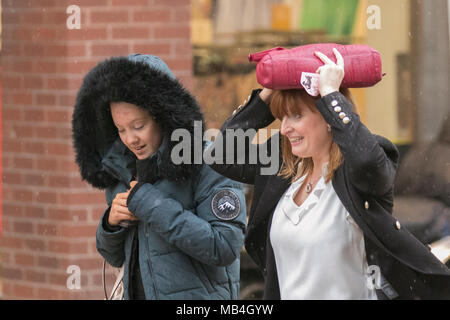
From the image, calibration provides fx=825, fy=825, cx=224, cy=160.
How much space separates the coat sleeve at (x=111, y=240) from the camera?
3217 millimetres

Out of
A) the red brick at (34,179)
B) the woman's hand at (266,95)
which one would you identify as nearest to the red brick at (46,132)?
the red brick at (34,179)

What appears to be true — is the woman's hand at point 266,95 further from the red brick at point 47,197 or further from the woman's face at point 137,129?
the red brick at point 47,197

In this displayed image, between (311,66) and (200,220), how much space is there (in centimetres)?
76

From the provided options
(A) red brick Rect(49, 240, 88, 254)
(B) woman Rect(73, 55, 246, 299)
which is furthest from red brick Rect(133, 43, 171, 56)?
(B) woman Rect(73, 55, 246, 299)

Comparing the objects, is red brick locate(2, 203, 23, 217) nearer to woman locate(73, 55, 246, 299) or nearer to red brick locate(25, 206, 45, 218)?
red brick locate(25, 206, 45, 218)

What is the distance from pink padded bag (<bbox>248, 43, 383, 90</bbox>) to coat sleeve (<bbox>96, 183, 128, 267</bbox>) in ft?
2.96

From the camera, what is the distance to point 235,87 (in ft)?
19.2

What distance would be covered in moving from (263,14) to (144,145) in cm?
305

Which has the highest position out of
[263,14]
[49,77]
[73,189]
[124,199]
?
[263,14]

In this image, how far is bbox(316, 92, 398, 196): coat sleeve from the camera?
8.23 ft

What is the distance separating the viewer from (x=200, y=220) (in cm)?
308

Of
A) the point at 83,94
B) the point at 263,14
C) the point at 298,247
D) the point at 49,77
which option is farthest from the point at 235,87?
the point at 298,247

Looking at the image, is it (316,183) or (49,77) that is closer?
(316,183)
